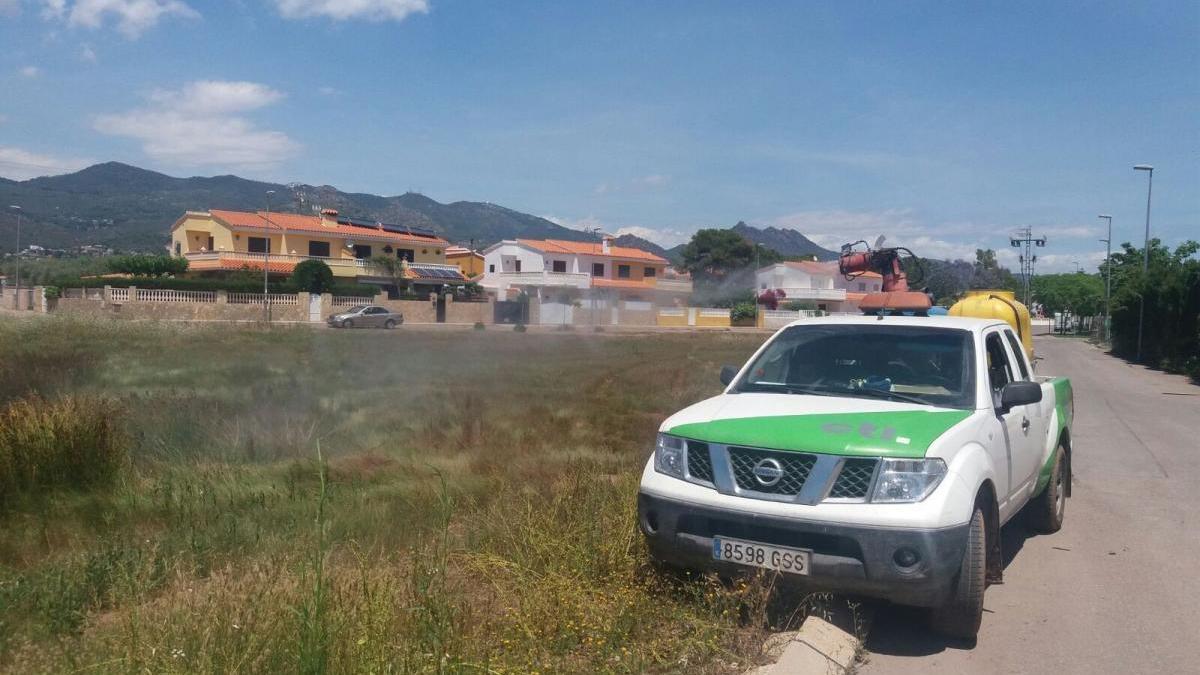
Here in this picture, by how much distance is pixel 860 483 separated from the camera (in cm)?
467

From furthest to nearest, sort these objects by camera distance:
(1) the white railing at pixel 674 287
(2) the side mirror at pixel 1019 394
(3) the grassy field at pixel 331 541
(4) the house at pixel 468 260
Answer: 1. (4) the house at pixel 468 260
2. (1) the white railing at pixel 674 287
3. (2) the side mirror at pixel 1019 394
4. (3) the grassy field at pixel 331 541

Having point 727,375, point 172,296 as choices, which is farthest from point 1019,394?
point 172,296

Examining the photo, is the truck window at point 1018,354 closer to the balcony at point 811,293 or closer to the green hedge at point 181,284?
the balcony at point 811,293

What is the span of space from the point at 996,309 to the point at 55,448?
11.5m

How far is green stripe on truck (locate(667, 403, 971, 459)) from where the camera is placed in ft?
15.4

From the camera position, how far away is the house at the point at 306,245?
53375 millimetres

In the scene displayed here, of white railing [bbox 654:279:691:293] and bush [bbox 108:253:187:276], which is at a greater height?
bush [bbox 108:253:187:276]

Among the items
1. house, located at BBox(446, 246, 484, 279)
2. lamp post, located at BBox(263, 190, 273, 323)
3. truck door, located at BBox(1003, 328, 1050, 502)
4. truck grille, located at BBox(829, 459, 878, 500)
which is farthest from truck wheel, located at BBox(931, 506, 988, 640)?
house, located at BBox(446, 246, 484, 279)

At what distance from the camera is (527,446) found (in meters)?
9.70

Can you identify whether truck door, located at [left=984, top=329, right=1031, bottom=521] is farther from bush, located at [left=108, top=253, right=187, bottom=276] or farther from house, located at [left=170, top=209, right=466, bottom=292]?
bush, located at [left=108, top=253, right=187, bottom=276]

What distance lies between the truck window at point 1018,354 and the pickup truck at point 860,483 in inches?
36.9

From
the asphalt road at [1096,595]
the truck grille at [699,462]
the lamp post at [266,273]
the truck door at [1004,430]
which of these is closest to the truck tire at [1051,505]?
the asphalt road at [1096,595]

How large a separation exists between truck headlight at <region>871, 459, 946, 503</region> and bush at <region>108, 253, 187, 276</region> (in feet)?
160

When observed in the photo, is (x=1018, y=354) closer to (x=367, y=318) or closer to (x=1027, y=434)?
(x=1027, y=434)
